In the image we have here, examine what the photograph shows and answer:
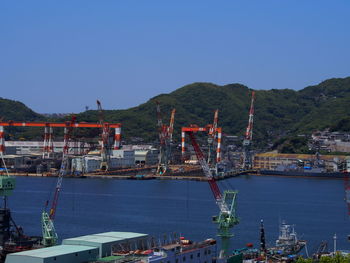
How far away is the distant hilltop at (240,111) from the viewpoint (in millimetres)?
82312

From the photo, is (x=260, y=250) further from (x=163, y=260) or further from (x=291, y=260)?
(x=163, y=260)

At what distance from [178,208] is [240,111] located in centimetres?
6749

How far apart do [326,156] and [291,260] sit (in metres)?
45.8

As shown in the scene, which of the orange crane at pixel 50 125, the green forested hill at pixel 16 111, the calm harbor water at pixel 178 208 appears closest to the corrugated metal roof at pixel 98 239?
the calm harbor water at pixel 178 208

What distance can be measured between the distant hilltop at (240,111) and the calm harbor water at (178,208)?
109 feet

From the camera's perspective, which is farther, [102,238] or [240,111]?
[240,111]

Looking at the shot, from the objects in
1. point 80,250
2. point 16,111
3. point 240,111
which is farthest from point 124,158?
point 80,250

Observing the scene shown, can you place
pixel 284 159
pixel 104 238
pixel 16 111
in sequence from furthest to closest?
1. pixel 16 111
2. pixel 284 159
3. pixel 104 238

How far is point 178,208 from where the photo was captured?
31.4 metres

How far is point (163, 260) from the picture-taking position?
14.3 m

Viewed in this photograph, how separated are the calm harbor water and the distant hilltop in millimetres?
33200

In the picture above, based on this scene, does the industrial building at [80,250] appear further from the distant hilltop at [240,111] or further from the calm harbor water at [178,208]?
the distant hilltop at [240,111]

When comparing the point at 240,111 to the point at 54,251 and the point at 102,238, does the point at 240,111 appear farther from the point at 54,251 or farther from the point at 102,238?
the point at 54,251

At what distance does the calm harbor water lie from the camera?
958 inches
